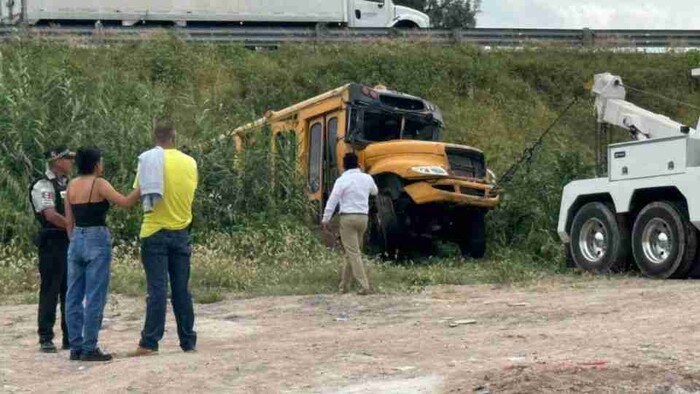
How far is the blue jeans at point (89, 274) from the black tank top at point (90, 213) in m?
0.04

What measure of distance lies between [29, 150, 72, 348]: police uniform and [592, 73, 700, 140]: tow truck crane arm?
386 inches

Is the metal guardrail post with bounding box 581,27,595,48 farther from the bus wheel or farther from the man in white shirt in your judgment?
the man in white shirt

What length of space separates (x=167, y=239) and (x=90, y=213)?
2.16 ft

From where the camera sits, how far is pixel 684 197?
52.1 ft

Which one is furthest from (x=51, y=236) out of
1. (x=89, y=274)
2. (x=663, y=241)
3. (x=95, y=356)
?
(x=663, y=241)

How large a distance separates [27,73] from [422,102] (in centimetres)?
704

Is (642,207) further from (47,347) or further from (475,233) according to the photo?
(47,347)

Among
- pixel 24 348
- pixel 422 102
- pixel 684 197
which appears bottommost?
pixel 24 348

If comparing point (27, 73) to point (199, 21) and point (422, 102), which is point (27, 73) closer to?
point (422, 102)

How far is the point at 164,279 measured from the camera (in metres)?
10.2

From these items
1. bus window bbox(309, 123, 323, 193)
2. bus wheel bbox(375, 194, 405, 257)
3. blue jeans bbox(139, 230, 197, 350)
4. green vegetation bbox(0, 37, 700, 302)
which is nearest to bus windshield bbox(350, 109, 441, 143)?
bus window bbox(309, 123, 323, 193)

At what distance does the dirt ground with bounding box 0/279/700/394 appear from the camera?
8.76m

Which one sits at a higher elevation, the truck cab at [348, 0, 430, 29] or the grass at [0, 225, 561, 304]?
the truck cab at [348, 0, 430, 29]

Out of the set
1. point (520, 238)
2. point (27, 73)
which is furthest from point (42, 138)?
point (520, 238)
